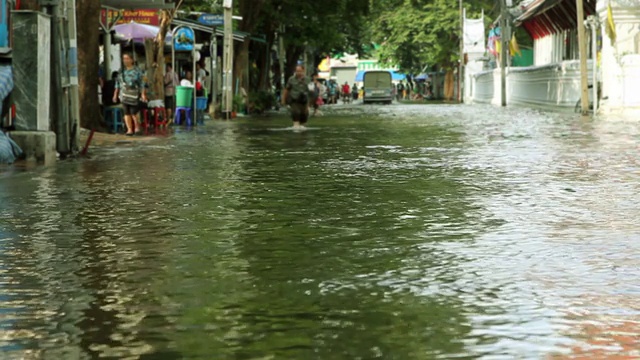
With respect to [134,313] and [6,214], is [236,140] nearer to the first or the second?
[6,214]

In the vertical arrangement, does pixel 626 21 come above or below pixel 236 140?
above

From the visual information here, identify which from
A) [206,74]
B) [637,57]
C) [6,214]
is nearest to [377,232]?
[6,214]

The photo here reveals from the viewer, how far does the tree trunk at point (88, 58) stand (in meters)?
26.5

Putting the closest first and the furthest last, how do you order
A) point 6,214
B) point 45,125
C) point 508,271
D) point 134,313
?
1. point 134,313
2. point 508,271
3. point 6,214
4. point 45,125

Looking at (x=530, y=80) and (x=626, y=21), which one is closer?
(x=626, y=21)

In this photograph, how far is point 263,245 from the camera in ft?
29.9

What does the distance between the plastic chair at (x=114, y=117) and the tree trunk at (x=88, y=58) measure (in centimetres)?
169

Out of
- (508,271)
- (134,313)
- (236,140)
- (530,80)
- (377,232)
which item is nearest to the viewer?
(134,313)

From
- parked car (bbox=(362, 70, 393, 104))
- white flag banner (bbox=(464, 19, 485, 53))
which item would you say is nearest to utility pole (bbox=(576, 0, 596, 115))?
white flag banner (bbox=(464, 19, 485, 53))

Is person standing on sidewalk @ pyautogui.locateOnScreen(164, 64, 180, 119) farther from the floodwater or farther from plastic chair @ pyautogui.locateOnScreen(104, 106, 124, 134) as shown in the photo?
the floodwater

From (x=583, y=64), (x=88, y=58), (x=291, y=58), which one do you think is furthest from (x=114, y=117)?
(x=291, y=58)

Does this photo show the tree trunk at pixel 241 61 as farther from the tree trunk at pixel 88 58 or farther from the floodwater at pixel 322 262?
the floodwater at pixel 322 262

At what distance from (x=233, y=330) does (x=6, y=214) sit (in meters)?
5.92

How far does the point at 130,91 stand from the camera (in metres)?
27.8
